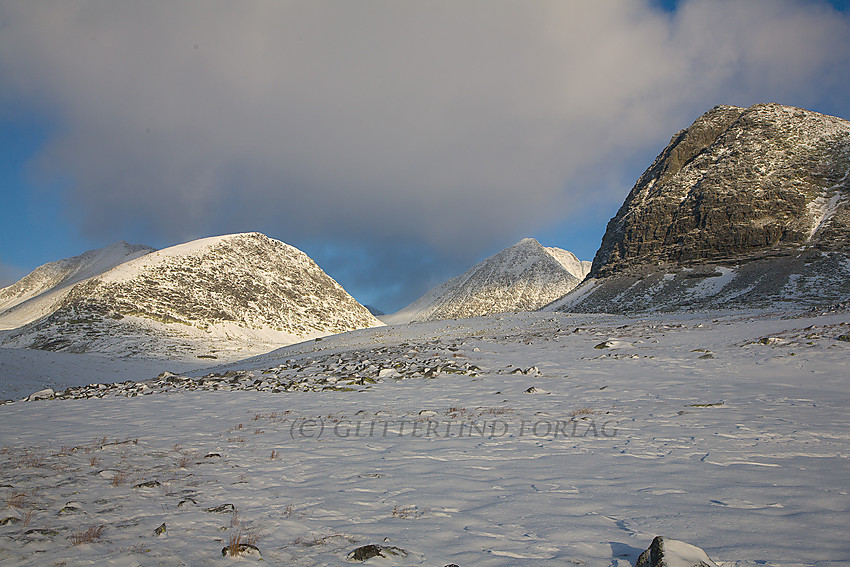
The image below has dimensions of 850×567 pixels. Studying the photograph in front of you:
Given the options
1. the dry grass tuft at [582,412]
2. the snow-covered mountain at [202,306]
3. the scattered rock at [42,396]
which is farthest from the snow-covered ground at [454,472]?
the snow-covered mountain at [202,306]

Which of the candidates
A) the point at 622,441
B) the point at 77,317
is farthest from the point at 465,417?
the point at 77,317

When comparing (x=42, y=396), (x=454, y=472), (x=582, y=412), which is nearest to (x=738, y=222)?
(x=582, y=412)

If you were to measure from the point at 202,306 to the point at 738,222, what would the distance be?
94686 millimetres

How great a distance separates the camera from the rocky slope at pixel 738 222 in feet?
202

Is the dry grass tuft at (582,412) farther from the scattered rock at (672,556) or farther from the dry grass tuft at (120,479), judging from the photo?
the dry grass tuft at (120,479)

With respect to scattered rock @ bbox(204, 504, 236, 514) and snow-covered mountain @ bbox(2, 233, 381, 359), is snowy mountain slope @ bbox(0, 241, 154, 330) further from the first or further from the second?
scattered rock @ bbox(204, 504, 236, 514)

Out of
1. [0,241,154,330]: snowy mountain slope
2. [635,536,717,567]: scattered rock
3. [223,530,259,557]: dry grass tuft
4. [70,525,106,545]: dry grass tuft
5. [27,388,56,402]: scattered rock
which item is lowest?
[223,530,259,557]: dry grass tuft

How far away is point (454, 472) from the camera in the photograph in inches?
275

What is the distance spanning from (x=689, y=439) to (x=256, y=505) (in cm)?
766

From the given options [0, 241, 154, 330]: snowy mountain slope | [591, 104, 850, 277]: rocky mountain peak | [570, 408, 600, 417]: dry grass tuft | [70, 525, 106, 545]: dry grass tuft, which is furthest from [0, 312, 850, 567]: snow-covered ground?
[0, 241, 154, 330]: snowy mountain slope

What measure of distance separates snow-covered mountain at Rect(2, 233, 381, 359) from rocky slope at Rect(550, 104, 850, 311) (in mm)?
53276

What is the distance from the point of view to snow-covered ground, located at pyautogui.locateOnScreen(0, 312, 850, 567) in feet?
14.4

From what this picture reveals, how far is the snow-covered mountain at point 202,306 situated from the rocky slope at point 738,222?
175 ft

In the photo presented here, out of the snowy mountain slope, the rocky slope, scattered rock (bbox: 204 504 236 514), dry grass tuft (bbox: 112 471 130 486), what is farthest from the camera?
the snowy mountain slope
